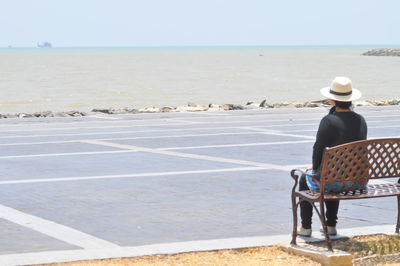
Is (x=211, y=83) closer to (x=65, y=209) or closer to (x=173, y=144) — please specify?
(x=173, y=144)

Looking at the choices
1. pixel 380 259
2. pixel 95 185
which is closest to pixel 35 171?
pixel 95 185

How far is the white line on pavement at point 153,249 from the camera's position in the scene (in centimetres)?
789

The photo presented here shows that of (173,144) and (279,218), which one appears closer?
(279,218)

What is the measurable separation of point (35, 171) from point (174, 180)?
2279 millimetres

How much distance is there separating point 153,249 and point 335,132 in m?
1.90

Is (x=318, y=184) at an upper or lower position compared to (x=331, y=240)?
upper

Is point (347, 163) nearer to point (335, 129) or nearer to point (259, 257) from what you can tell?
point (335, 129)

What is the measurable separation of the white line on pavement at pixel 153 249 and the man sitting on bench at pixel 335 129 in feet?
0.91

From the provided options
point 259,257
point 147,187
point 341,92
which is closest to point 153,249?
point 259,257

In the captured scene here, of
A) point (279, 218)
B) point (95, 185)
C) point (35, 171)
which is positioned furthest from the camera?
point (35, 171)

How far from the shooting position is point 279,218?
9.95m

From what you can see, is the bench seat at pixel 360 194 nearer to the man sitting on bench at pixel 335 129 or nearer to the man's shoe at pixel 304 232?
the man sitting on bench at pixel 335 129

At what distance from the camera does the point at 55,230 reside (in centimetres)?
927

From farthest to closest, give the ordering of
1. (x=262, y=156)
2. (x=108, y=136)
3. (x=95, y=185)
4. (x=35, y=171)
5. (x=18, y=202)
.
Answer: (x=108, y=136)
(x=262, y=156)
(x=35, y=171)
(x=95, y=185)
(x=18, y=202)
